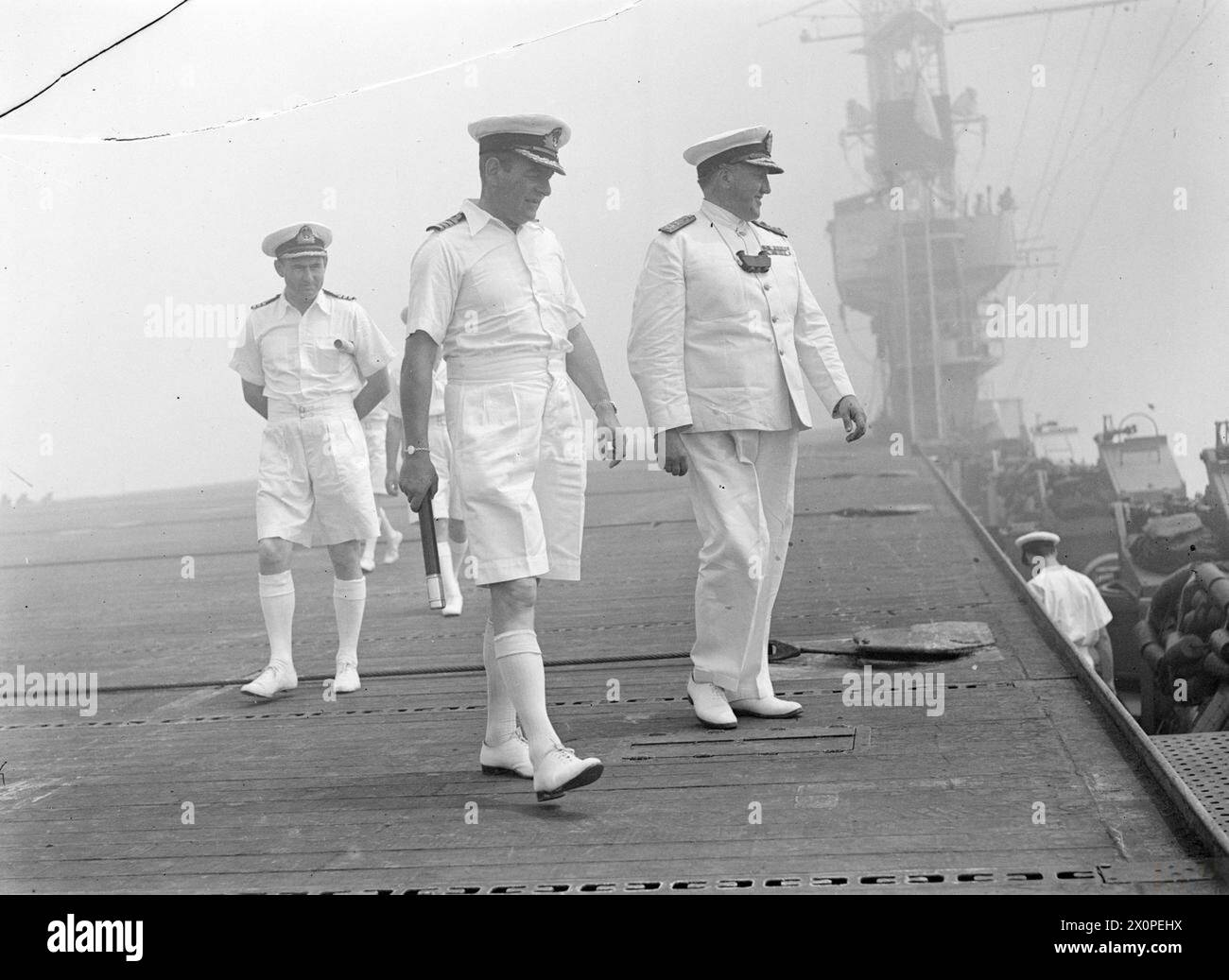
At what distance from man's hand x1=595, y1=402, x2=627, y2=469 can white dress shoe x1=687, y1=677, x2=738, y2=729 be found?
96 centimetres

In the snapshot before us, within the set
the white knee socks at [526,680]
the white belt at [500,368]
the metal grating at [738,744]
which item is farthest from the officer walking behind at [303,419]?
the white knee socks at [526,680]

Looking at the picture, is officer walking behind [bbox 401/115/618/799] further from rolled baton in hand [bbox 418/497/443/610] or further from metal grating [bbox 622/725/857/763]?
metal grating [bbox 622/725/857/763]

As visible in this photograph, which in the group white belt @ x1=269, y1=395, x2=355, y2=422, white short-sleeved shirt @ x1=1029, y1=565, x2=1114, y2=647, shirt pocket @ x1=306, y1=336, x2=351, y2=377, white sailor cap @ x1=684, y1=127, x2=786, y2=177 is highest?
white sailor cap @ x1=684, y1=127, x2=786, y2=177

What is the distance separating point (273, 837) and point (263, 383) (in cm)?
304

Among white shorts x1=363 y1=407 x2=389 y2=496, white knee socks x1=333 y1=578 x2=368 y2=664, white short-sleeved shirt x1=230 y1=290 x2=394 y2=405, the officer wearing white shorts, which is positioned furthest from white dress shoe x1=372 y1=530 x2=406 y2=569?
white short-sleeved shirt x1=230 y1=290 x2=394 y2=405

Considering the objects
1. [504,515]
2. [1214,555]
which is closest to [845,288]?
[1214,555]

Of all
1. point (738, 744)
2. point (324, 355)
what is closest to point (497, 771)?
A: point (738, 744)

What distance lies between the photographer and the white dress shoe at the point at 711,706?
199 inches

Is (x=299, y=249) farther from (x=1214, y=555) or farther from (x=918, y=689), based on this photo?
(x=1214, y=555)

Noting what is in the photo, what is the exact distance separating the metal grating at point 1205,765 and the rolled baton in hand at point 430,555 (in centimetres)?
230

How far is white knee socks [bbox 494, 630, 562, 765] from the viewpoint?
4219 millimetres

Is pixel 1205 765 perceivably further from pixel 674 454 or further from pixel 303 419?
pixel 303 419

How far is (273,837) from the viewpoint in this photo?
3.98 metres

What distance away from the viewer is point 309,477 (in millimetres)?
6500
